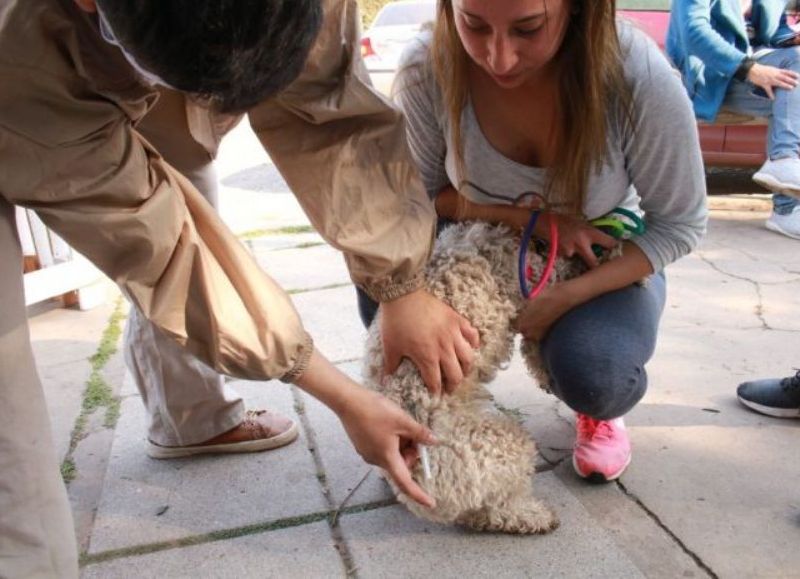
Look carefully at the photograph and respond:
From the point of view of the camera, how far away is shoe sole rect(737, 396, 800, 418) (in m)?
2.10

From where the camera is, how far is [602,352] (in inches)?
67.9

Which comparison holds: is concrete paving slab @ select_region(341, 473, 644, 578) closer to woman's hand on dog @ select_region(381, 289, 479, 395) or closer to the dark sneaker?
woman's hand on dog @ select_region(381, 289, 479, 395)

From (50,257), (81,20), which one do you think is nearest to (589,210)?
(81,20)

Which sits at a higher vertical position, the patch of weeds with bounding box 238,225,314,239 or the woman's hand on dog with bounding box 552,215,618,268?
the woman's hand on dog with bounding box 552,215,618,268

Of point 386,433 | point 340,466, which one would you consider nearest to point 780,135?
point 340,466

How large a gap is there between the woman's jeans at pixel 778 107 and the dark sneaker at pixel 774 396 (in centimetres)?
194

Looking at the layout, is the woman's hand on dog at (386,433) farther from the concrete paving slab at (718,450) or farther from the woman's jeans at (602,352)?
the concrete paving slab at (718,450)

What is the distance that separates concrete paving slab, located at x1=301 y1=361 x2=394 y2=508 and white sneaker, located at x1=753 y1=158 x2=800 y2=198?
2.47 meters

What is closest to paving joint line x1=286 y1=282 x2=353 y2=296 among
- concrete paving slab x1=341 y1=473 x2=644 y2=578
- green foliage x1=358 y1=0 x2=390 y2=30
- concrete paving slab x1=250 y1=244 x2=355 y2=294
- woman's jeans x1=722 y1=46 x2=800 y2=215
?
concrete paving slab x1=250 y1=244 x2=355 y2=294

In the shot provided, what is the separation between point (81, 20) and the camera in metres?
0.99

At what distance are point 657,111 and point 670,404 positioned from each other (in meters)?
0.98

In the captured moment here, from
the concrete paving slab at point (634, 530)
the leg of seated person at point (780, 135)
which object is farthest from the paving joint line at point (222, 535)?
the leg of seated person at point (780, 135)

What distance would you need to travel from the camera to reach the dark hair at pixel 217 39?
2.60ft

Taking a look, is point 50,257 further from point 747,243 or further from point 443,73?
point 747,243
